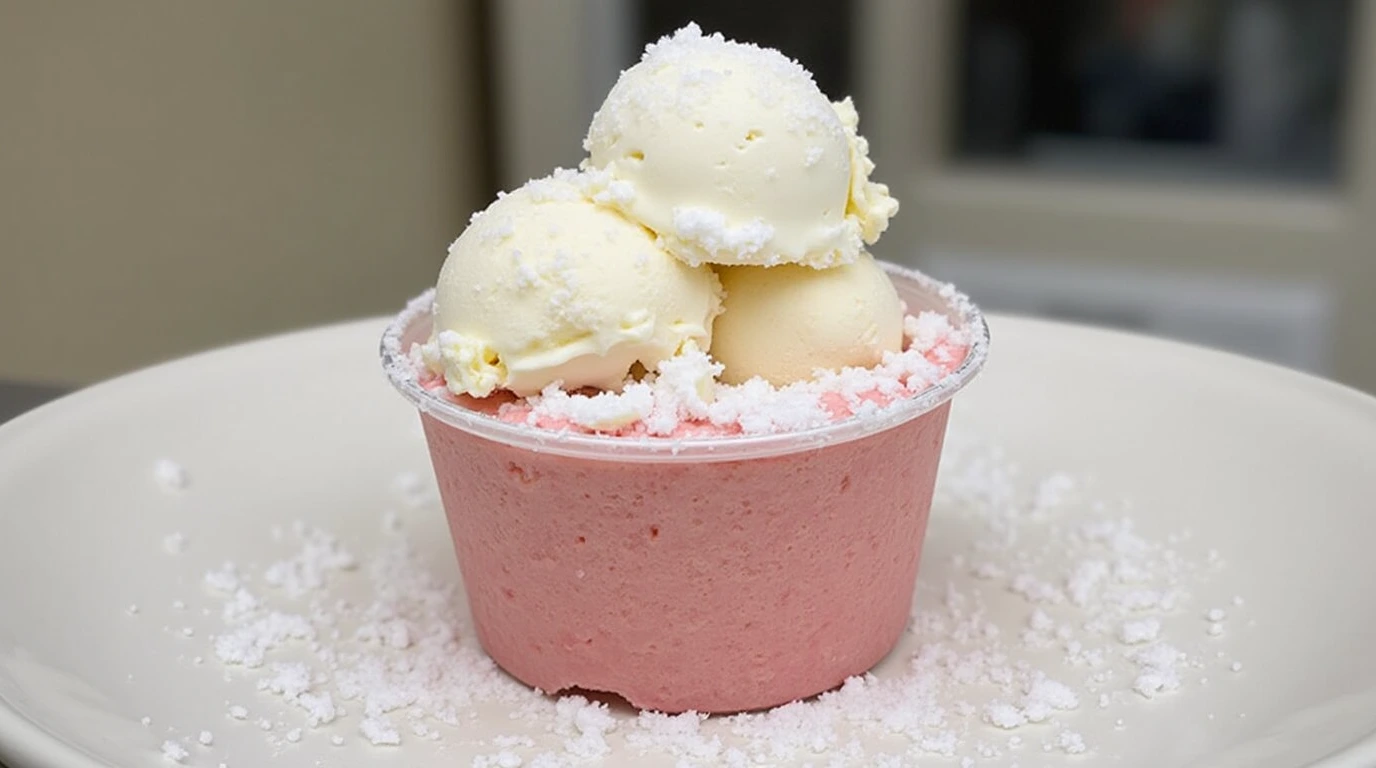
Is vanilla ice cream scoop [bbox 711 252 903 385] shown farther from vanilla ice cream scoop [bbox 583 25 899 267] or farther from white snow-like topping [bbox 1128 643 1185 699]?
white snow-like topping [bbox 1128 643 1185 699]

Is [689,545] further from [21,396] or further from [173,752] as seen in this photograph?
[21,396]

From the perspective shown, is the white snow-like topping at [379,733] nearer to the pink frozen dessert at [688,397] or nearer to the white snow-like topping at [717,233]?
the pink frozen dessert at [688,397]

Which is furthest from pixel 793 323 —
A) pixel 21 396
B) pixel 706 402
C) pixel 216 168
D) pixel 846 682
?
pixel 216 168

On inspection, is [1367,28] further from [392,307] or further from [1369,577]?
[392,307]

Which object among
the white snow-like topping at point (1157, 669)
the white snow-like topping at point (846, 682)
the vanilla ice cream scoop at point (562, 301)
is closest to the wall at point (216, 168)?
the white snow-like topping at point (846, 682)

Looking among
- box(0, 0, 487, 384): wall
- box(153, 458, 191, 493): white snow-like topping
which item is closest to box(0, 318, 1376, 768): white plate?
box(153, 458, 191, 493): white snow-like topping

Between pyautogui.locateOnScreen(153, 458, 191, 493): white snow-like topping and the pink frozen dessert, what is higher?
the pink frozen dessert
